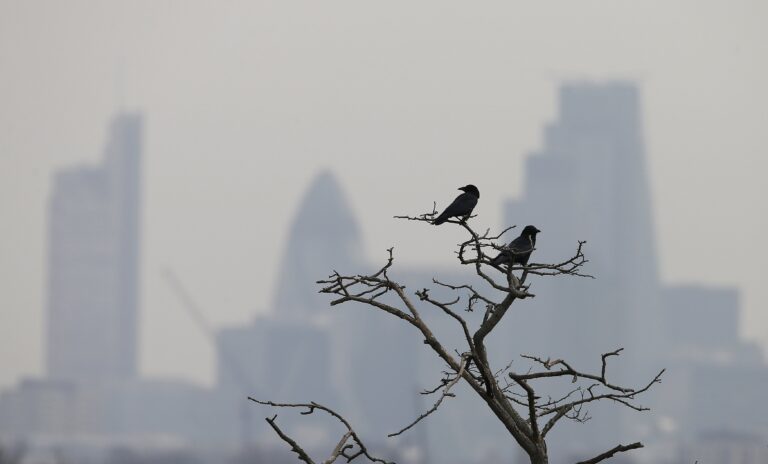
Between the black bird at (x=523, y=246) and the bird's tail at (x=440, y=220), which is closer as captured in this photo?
the black bird at (x=523, y=246)

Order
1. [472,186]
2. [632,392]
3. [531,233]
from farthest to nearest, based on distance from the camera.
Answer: [472,186], [531,233], [632,392]

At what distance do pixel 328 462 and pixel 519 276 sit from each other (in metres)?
3.42

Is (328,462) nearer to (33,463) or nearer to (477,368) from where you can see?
(477,368)

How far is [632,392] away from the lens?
516 inches

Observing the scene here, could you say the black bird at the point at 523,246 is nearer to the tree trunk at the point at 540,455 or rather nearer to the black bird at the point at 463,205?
the black bird at the point at 463,205

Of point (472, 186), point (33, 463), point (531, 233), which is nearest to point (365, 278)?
point (531, 233)

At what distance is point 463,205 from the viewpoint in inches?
734

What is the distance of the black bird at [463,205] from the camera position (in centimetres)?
1800

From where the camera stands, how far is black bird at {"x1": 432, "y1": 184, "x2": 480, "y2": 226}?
1800 centimetres

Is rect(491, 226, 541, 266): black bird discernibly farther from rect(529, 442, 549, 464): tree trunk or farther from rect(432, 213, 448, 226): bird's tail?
rect(529, 442, 549, 464): tree trunk

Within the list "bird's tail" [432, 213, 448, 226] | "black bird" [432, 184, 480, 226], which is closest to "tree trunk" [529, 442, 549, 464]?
"bird's tail" [432, 213, 448, 226]

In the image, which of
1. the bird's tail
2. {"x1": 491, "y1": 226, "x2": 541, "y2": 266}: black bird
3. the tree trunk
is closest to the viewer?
the tree trunk

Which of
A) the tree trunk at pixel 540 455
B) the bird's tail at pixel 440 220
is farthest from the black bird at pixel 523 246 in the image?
the tree trunk at pixel 540 455

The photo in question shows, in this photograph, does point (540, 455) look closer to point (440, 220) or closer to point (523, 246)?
point (523, 246)
